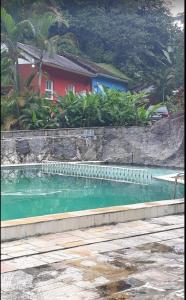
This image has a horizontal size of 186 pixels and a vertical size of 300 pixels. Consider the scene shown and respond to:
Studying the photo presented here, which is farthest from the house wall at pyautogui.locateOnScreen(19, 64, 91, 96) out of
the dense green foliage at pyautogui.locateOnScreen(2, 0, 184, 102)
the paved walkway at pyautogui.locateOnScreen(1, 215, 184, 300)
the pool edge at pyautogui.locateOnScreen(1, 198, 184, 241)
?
the pool edge at pyautogui.locateOnScreen(1, 198, 184, 241)

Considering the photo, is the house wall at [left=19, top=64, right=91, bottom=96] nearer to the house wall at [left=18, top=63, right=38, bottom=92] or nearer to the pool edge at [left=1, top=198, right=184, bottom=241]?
the house wall at [left=18, top=63, right=38, bottom=92]

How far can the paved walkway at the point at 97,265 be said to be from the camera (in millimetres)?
2193

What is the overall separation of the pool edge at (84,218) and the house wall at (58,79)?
1174mm

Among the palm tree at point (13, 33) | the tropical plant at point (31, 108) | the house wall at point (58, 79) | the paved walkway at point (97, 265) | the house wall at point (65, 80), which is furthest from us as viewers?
the paved walkway at point (97, 265)

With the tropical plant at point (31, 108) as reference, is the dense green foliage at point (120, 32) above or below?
above

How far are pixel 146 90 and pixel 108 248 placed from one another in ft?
5.05

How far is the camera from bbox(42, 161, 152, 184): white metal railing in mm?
2518

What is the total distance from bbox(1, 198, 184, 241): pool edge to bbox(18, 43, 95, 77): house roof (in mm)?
1389

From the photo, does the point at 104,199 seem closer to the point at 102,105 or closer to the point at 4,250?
the point at 102,105

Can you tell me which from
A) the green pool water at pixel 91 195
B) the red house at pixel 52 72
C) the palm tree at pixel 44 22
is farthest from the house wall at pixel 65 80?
the green pool water at pixel 91 195

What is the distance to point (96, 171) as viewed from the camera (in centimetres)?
509

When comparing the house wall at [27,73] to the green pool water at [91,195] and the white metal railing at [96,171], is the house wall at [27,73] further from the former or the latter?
the green pool water at [91,195]

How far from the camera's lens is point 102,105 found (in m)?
5.05

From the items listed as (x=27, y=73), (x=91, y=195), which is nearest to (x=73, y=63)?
(x=27, y=73)
